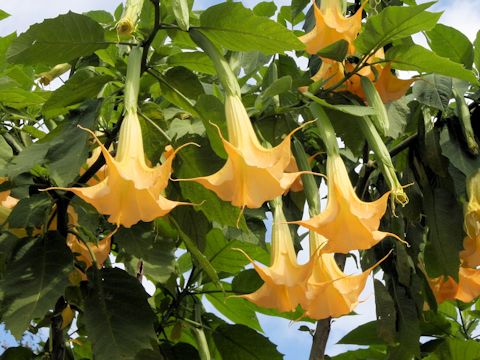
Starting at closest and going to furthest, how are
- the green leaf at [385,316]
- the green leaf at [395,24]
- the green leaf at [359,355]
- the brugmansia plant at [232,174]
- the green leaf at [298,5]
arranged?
1. the brugmansia plant at [232,174]
2. the green leaf at [395,24]
3. the green leaf at [385,316]
4. the green leaf at [298,5]
5. the green leaf at [359,355]

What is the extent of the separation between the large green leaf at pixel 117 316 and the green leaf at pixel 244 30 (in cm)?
59

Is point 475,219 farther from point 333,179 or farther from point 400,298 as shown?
point 333,179

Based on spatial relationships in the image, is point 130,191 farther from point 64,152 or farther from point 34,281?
point 34,281

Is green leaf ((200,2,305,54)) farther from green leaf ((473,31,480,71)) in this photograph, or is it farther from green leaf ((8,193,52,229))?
green leaf ((473,31,480,71))

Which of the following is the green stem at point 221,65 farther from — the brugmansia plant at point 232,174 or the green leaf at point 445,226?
the green leaf at point 445,226

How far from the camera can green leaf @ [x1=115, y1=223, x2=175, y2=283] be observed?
162 cm

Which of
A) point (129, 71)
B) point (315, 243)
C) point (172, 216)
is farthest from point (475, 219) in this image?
point (129, 71)

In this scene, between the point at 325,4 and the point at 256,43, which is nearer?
the point at 256,43

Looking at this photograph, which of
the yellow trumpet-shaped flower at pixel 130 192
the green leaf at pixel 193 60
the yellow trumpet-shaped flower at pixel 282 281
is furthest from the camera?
the green leaf at pixel 193 60

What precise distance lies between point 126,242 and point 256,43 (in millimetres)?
558

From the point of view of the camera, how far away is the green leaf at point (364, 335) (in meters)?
2.17

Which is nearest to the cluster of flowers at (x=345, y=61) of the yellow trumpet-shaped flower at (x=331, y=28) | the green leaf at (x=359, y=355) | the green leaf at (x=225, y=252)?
the yellow trumpet-shaped flower at (x=331, y=28)

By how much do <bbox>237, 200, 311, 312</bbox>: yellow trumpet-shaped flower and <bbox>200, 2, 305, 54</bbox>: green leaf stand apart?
30 centimetres

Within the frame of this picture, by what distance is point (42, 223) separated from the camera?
164cm
